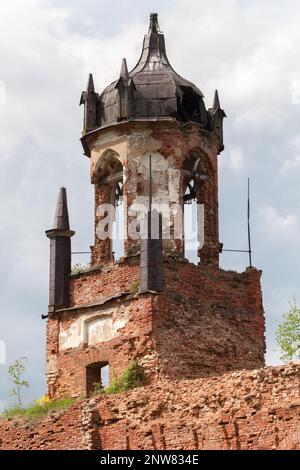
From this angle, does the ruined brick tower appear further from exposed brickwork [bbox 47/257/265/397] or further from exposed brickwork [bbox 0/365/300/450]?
exposed brickwork [bbox 0/365/300/450]

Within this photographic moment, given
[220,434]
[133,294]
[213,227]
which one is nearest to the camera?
[220,434]

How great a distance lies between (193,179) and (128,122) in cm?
198

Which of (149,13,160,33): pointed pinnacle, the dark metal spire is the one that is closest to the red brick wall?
the dark metal spire

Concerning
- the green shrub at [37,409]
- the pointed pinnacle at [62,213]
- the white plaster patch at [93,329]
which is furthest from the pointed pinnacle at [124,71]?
the green shrub at [37,409]

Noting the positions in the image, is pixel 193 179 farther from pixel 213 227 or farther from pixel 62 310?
pixel 62 310

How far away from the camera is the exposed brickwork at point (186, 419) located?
22531 millimetres

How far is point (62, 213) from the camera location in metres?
30.0

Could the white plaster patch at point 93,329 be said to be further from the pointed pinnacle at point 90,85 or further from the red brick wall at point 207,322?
the pointed pinnacle at point 90,85

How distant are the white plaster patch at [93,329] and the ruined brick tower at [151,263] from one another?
0.02 metres

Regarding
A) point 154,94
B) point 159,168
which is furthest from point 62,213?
point 154,94
